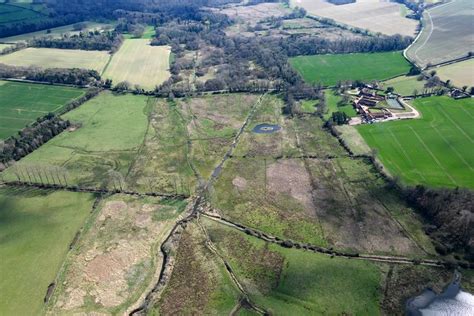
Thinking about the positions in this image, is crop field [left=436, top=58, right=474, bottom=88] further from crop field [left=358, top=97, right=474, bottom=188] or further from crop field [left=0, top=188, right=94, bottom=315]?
crop field [left=0, top=188, right=94, bottom=315]

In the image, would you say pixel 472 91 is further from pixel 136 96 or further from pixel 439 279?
pixel 136 96

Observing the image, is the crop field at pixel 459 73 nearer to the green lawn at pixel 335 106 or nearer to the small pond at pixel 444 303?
the green lawn at pixel 335 106

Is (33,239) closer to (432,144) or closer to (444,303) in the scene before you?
(444,303)

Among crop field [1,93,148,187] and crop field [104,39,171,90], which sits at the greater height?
crop field [104,39,171,90]

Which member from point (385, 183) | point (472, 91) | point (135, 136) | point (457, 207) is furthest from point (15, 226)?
point (472, 91)

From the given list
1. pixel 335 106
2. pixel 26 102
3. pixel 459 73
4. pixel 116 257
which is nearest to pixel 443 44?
pixel 459 73

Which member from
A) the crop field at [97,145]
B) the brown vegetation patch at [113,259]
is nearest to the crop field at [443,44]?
the crop field at [97,145]

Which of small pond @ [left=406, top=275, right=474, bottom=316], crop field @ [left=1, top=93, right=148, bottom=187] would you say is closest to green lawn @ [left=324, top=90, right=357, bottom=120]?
crop field @ [left=1, top=93, right=148, bottom=187]
